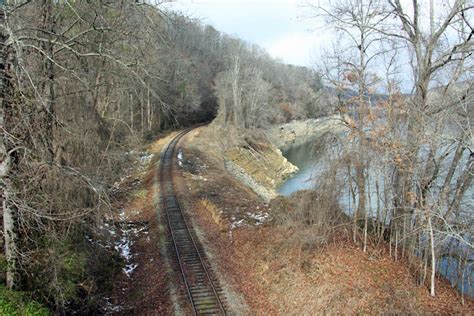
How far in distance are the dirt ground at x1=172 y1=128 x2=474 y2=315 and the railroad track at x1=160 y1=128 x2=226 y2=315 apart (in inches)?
22.4

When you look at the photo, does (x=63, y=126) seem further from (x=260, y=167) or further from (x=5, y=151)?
(x=260, y=167)

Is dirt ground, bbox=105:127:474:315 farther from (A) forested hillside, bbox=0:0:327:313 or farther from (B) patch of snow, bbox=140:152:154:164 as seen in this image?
(B) patch of snow, bbox=140:152:154:164

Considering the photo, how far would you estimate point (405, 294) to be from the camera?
1104 cm

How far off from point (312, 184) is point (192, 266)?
5.61 m

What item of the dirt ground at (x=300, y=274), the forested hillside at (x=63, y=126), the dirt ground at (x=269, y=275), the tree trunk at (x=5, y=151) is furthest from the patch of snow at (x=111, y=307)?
the tree trunk at (x=5, y=151)

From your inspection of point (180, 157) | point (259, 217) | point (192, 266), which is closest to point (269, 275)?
point (192, 266)

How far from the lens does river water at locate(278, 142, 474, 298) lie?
1253cm

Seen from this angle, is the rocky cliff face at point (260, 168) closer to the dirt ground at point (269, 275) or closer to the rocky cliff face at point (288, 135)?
the rocky cliff face at point (288, 135)

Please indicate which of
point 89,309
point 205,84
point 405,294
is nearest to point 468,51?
point 405,294

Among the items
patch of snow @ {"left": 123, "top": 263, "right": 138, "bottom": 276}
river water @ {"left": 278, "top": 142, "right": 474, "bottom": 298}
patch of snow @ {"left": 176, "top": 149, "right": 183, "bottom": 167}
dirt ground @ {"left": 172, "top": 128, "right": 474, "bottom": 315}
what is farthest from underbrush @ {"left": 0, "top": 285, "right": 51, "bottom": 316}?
patch of snow @ {"left": 176, "top": 149, "right": 183, "bottom": 167}

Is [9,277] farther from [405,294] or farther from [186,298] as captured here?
[405,294]

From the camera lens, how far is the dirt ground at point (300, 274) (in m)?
11.1

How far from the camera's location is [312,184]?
51.4ft

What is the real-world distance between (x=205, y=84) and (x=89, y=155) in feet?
177
